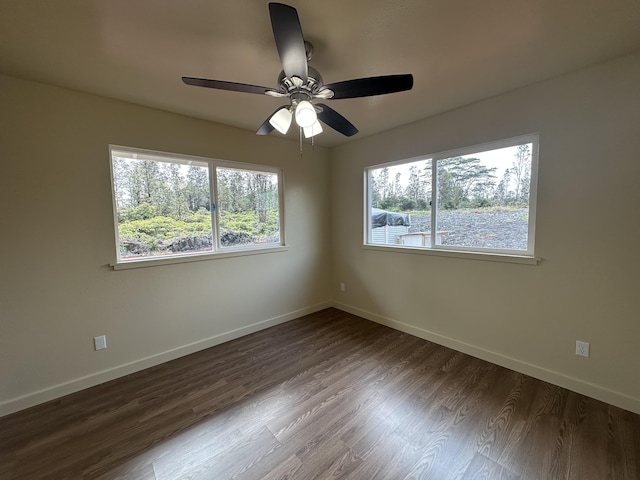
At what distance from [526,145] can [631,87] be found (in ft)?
1.99

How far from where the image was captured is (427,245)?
2.88m

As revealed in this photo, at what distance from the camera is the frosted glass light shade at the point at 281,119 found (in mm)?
1643

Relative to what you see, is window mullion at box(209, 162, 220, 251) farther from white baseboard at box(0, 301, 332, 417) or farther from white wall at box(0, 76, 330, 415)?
white baseboard at box(0, 301, 332, 417)

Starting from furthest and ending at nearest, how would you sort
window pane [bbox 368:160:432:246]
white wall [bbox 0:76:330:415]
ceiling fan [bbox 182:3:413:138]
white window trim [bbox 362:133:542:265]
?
1. window pane [bbox 368:160:432:246]
2. white window trim [bbox 362:133:542:265]
3. white wall [bbox 0:76:330:415]
4. ceiling fan [bbox 182:3:413:138]

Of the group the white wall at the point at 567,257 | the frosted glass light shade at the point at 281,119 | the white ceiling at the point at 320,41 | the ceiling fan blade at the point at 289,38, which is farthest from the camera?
the white wall at the point at 567,257

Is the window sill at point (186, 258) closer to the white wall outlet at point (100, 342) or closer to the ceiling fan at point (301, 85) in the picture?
the white wall outlet at point (100, 342)

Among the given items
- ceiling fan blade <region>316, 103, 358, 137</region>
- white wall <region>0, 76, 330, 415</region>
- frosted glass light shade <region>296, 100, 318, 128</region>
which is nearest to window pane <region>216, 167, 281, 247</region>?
white wall <region>0, 76, 330, 415</region>

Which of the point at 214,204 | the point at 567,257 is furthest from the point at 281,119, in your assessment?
the point at 567,257

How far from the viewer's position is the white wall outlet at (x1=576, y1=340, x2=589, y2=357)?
1931 millimetres

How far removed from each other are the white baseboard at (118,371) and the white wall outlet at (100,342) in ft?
0.71

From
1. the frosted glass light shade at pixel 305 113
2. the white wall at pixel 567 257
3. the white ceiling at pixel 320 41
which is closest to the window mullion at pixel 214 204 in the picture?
the white ceiling at pixel 320 41

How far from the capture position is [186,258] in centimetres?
260

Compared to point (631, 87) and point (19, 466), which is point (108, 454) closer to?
point (19, 466)

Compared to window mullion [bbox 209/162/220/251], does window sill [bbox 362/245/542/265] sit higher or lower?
lower
